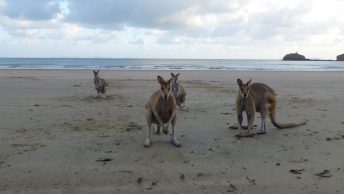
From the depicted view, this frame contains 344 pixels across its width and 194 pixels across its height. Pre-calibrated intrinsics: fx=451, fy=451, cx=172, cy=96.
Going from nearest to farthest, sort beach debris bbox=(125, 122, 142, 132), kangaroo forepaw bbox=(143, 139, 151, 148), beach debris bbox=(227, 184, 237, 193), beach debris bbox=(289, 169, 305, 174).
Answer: beach debris bbox=(227, 184, 237, 193) → beach debris bbox=(289, 169, 305, 174) → kangaroo forepaw bbox=(143, 139, 151, 148) → beach debris bbox=(125, 122, 142, 132)

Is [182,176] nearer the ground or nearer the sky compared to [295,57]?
nearer the ground

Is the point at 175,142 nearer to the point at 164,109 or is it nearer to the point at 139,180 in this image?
the point at 164,109

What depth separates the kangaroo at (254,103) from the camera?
5.86 metres

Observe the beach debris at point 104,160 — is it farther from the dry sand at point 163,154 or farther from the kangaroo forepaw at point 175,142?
the kangaroo forepaw at point 175,142

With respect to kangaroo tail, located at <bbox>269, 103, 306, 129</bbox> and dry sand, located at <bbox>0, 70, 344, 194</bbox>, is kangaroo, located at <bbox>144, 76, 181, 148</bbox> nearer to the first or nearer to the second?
dry sand, located at <bbox>0, 70, 344, 194</bbox>

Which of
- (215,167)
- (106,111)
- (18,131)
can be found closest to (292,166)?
(215,167)

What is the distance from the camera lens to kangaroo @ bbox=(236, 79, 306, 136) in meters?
5.86

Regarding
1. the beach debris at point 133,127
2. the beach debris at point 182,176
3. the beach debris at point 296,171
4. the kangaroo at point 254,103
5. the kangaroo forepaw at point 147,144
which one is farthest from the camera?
the beach debris at point 133,127

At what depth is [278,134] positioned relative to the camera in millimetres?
6016

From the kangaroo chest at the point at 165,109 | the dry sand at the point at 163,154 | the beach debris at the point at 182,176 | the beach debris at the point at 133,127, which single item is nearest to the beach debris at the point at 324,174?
the dry sand at the point at 163,154

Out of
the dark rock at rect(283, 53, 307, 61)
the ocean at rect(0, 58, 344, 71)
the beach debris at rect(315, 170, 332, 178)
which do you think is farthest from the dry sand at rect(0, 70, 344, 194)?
the dark rock at rect(283, 53, 307, 61)

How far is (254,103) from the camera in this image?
19.8 feet

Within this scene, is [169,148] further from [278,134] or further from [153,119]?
[278,134]

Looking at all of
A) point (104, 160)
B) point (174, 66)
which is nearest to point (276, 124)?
point (104, 160)
